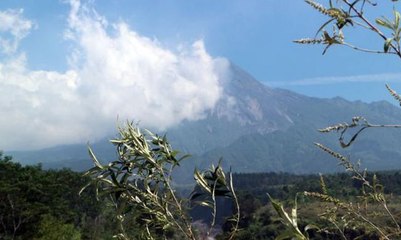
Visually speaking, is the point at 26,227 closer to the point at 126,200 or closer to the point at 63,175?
the point at 63,175

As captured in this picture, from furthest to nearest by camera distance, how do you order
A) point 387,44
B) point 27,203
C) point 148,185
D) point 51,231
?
point 27,203 → point 51,231 → point 148,185 → point 387,44

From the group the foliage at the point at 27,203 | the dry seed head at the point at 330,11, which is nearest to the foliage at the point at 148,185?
the dry seed head at the point at 330,11

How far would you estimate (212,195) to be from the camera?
3.56 m

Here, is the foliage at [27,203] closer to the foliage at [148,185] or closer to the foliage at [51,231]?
the foliage at [51,231]

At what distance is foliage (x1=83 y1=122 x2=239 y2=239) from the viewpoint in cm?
375

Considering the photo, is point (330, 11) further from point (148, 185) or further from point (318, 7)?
point (148, 185)

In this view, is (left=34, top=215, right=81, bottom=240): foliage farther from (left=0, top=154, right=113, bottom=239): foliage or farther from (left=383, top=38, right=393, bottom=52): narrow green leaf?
(left=383, top=38, right=393, bottom=52): narrow green leaf

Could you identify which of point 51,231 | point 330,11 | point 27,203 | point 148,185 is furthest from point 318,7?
point 27,203

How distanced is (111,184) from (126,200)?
173 millimetres

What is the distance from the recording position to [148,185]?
152 inches

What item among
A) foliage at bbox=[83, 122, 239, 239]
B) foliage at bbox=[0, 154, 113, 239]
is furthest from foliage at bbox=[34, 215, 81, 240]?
foliage at bbox=[83, 122, 239, 239]

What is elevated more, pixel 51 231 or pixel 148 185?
pixel 148 185

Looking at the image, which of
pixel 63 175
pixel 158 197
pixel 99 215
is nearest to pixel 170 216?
pixel 158 197

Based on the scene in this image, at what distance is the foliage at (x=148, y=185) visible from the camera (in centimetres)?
375
